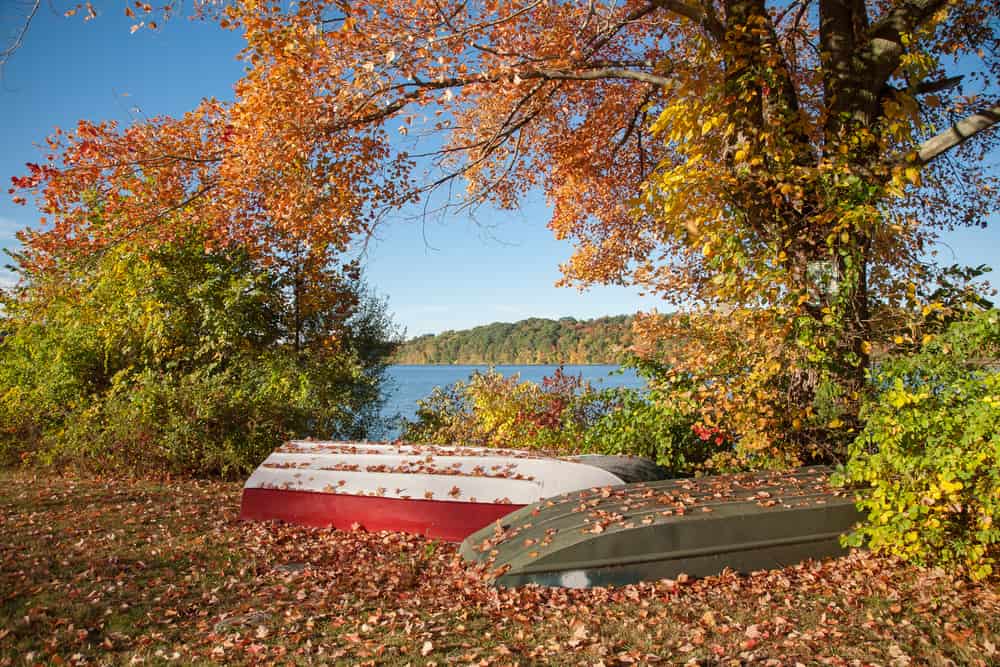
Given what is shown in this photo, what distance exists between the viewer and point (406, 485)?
7227 millimetres

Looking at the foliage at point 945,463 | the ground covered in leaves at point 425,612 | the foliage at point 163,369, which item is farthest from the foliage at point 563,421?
the ground covered in leaves at point 425,612

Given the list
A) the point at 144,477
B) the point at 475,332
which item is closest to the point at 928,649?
the point at 144,477

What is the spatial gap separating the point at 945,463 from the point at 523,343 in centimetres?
1988

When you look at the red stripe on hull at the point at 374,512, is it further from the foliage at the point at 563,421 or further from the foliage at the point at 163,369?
the foliage at the point at 163,369

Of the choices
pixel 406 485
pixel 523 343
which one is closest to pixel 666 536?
pixel 406 485

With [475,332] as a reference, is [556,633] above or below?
below

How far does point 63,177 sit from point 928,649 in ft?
42.0

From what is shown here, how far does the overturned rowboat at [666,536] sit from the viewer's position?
16.9 ft

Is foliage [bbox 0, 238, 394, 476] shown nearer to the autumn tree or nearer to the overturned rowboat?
the autumn tree

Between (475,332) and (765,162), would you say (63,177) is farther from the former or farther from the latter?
(475,332)

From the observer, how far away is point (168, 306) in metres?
12.0

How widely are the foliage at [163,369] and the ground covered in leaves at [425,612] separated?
12.8 ft

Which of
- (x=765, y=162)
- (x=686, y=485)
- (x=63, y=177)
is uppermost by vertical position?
(x=63, y=177)

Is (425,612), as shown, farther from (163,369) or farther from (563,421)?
(163,369)
